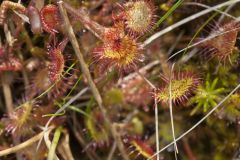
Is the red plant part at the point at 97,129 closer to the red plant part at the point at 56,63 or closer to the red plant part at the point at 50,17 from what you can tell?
the red plant part at the point at 56,63

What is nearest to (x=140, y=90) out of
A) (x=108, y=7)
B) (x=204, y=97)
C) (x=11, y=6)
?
(x=204, y=97)

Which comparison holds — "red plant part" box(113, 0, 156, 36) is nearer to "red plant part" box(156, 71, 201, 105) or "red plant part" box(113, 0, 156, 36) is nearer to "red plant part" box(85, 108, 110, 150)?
"red plant part" box(156, 71, 201, 105)

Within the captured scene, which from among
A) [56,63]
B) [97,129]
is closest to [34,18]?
[56,63]

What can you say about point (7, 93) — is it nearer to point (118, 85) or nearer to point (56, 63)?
point (56, 63)

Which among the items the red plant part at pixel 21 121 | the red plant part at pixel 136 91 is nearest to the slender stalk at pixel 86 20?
the red plant part at pixel 136 91

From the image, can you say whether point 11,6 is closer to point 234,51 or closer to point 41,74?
point 41,74
